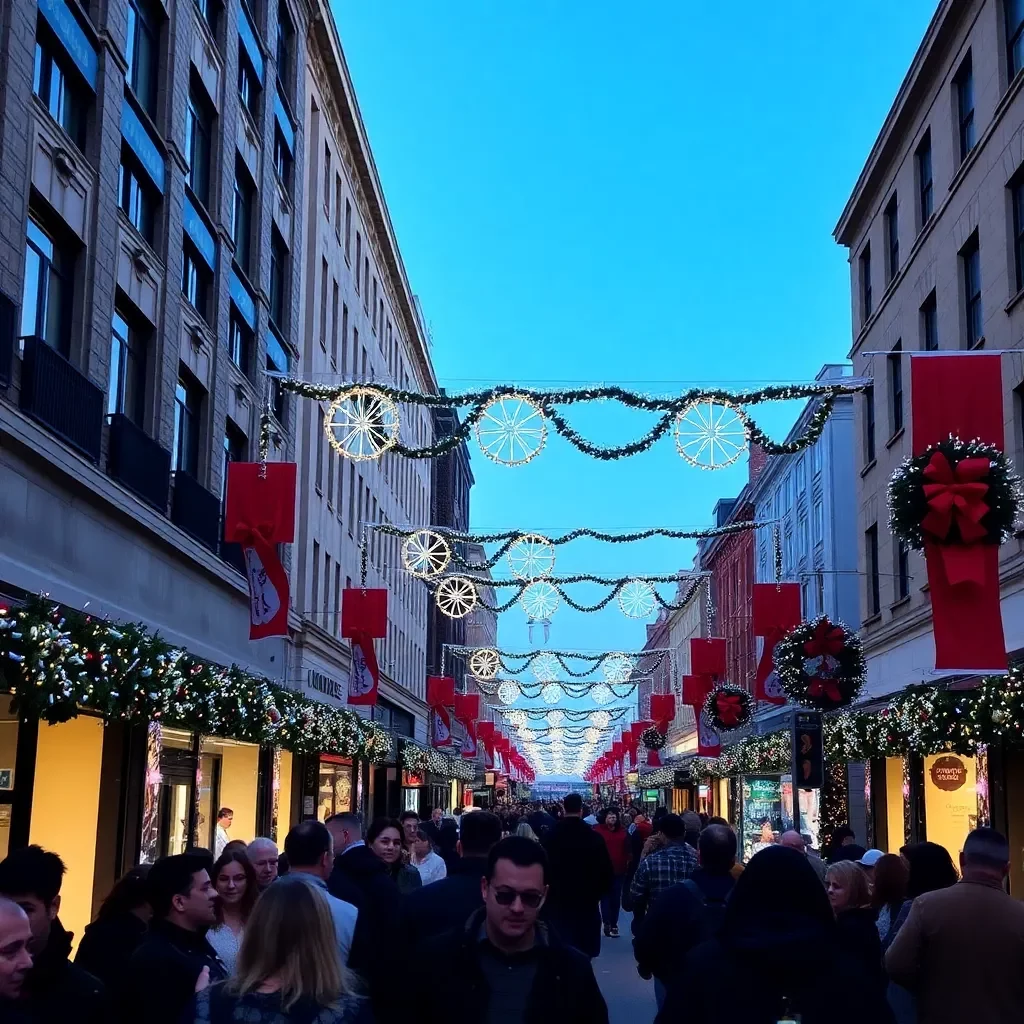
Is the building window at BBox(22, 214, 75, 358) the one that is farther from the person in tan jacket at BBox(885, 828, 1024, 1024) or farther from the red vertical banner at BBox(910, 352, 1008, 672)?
the person in tan jacket at BBox(885, 828, 1024, 1024)

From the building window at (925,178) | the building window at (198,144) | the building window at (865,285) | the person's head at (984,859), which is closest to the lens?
the person's head at (984,859)

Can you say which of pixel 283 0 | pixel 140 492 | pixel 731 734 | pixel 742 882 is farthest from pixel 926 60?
pixel 731 734

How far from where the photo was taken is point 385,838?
10.6 meters

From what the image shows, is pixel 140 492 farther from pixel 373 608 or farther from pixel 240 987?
pixel 240 987

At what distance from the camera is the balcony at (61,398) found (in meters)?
15.9

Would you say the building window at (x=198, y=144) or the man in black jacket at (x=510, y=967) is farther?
the building window at (x=198, y=144)

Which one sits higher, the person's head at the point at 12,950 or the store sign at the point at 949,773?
the store sign at the point at 949,773

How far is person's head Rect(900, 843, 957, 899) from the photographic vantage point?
27.1ft

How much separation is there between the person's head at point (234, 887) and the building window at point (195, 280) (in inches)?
674

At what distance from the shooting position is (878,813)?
28984 mm

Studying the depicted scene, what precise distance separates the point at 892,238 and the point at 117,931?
27.8 m

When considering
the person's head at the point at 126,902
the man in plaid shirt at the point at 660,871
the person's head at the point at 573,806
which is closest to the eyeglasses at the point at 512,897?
the person's head at the point at 126,902

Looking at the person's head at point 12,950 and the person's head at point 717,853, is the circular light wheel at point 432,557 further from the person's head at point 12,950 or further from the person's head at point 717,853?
the person's head at point 12,950

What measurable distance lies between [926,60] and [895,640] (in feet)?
38.6
